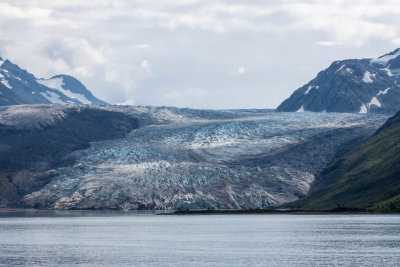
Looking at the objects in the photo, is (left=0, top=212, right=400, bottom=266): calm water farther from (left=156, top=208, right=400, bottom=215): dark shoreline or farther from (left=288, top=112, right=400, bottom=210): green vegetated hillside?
(left=288, top=112, right=400, bottom=210): green vegetated hillside

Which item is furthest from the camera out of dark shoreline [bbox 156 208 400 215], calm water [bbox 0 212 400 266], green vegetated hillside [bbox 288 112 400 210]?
green vegetated hillside [bbox 288 112 400 210]

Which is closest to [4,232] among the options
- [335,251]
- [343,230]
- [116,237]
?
[116,237]

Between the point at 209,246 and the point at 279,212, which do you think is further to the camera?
the point at 279,212

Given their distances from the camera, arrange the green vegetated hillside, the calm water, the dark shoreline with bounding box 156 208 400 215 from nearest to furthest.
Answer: the calm water → the dark shoreline with bounding box 156 208 400 215 → the green vegetated hillside

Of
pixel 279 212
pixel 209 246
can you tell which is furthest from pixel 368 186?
pixel 209 246

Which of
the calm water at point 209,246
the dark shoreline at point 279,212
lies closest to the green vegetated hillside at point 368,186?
the dark shoreline at point 279,212

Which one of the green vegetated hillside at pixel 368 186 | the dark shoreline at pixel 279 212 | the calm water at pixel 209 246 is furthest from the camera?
the green vegetated hillside at pixel 368 186

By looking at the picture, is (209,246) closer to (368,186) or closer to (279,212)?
(279,212)

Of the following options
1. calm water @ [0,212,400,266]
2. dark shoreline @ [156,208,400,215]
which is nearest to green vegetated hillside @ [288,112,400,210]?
dark shoreline @ [156,208,400,215]

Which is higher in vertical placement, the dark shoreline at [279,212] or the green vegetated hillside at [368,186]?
the green vegetated hillside at [368,186]

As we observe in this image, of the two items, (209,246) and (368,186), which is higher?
(209,246)

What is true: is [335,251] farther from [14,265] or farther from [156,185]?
[156,185]

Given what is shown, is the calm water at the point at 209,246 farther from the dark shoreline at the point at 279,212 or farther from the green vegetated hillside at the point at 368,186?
the green vegetated hillside at the point at 368,186

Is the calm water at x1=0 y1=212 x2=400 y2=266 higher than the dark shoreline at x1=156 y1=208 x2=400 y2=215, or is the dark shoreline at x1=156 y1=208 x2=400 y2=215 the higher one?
the calm water at x1=0 y1=212 x2=400 y2=266
